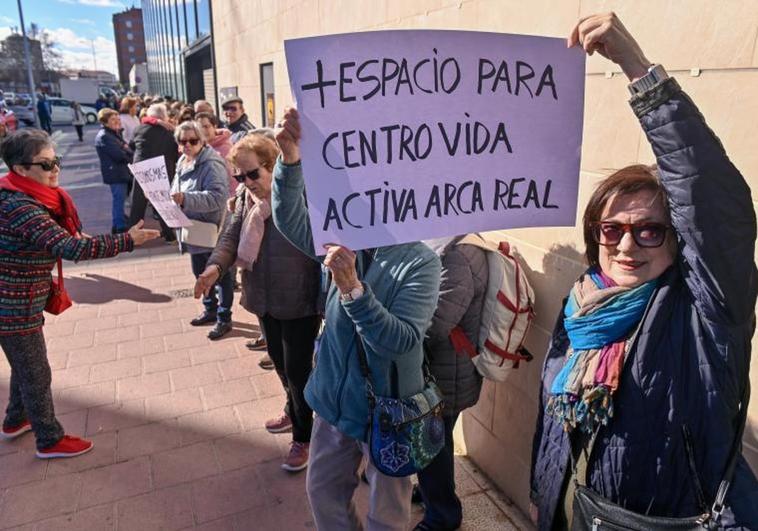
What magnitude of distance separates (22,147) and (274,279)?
1.42 metres

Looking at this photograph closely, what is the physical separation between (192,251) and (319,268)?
7.28 ft

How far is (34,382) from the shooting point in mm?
3061

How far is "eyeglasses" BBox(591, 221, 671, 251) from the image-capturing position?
1417 mm

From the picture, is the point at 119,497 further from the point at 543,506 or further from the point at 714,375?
the point at 714,375

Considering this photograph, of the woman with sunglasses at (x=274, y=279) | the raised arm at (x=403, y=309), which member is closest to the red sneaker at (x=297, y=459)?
the woman with sunglasses at (x=274, y=279)

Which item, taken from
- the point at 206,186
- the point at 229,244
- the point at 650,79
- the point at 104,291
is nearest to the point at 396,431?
the point at 650,79

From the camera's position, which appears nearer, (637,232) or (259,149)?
(637,232)

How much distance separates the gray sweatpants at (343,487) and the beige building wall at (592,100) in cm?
97

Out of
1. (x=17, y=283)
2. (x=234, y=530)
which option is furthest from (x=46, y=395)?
(x=234, y=530)

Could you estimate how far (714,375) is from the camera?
4.39 feet

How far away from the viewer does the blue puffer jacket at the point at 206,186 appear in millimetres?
4414

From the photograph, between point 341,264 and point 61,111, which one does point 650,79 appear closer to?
point 341,264

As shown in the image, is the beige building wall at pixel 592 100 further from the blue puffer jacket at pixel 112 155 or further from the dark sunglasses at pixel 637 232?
the blue puffer jacket at pixel 112 155

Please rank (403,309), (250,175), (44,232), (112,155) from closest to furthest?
(403,309) < (44,232) < (250,175) < (112,155)
